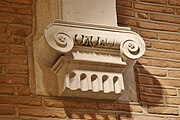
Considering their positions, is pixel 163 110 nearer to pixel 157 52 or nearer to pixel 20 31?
pixel 157 52

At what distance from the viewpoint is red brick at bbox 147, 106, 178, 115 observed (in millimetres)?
2643

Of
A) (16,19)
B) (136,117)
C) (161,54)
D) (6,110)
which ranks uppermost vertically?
(16,19)

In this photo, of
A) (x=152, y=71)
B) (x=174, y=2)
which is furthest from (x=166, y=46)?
(x=174, y=2)

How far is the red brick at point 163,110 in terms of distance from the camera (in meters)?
2.64

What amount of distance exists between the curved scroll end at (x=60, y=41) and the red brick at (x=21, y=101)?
228 millimetres

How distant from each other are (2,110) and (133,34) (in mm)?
650

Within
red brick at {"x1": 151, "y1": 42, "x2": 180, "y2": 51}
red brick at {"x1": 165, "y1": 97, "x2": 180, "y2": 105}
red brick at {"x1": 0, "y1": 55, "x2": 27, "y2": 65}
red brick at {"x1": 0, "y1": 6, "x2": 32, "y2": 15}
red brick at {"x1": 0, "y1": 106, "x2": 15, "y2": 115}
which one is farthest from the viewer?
red brick at {"x1": 151, "y1": 42, "x2": 180, "y2": 51}

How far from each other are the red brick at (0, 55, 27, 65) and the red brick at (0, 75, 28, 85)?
0.21ft

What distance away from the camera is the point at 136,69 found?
2717 millimetres

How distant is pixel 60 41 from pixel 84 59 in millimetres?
124

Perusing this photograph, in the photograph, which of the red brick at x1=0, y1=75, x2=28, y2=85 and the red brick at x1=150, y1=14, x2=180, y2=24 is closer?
the red brick at x1=0, y1=75, x2=28, y2=85

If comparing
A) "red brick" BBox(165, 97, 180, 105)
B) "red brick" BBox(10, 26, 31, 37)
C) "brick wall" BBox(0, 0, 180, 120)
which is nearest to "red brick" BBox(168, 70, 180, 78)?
"brick wall" BBox(0, 0, 180, 120)

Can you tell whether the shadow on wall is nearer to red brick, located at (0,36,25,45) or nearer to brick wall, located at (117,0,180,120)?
brick wall, located at (117,0,180,120)

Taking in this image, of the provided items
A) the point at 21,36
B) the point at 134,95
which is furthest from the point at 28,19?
the point at 134,95
